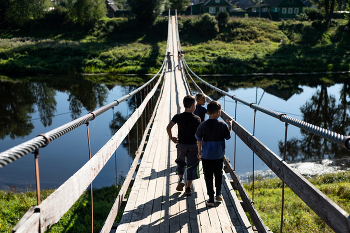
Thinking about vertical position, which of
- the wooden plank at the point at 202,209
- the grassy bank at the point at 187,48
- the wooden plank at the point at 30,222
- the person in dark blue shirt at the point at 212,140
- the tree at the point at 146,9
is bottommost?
the wooden plank at the point at 202,209

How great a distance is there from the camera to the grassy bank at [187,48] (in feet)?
91.2

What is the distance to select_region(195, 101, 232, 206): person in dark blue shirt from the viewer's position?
2.99 m

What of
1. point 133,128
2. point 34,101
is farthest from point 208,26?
point 133,128

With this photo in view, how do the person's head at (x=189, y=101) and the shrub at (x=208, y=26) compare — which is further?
the shrub at (x=208, y=26)

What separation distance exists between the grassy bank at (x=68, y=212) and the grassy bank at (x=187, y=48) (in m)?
20.6

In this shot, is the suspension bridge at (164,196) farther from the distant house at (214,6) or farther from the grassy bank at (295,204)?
the distant house at (214,6)

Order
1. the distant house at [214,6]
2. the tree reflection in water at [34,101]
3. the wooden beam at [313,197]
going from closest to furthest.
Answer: the wooden beam at [313,197] < the tree reflection in water at [34,101] < the distant house at [214,6]

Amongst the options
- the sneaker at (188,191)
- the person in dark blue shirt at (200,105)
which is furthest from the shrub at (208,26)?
the sneaker at (188,191)

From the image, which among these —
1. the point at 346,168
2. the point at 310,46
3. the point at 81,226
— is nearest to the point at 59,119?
the point at 81,226

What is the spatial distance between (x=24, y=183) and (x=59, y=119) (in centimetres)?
712

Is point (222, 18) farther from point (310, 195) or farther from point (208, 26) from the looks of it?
point (310, 195)

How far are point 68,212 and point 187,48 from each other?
94.5 feet

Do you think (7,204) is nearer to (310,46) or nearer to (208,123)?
(208,123)

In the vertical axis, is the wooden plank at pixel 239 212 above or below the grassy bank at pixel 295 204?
above
